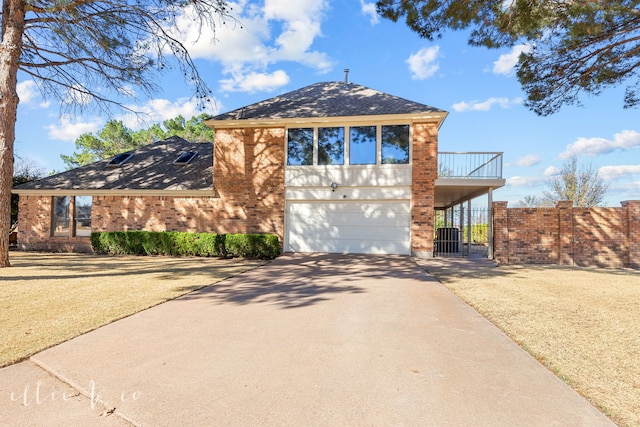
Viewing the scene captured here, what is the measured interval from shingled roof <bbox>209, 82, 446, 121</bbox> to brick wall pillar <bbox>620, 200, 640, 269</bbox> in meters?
6.78

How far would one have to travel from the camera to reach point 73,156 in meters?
42.6

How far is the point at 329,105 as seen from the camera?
1318 cm

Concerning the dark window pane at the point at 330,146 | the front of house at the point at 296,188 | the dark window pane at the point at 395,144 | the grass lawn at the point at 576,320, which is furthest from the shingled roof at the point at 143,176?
the grass lawn at the point at 576,320

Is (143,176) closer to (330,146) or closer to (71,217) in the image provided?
(71,217)

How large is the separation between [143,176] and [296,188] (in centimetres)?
720

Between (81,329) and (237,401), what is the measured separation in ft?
9.07

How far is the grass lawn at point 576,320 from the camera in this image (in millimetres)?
2857

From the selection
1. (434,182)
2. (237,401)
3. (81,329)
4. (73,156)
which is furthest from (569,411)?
(73,156)

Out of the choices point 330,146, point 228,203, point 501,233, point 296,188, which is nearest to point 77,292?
point 228,203

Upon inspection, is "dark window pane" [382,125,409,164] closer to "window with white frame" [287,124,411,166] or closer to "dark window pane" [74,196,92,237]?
"window with white frame" [287,124,411,166]

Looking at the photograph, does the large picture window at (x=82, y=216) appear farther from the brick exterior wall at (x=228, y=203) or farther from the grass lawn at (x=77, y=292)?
the grass lawn at (x=77, y=292)

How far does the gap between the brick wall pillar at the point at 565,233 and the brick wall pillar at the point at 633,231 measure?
1.71 meters

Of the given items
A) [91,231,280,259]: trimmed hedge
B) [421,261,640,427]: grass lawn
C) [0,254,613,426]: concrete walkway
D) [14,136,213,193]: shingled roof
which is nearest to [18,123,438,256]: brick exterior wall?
[14,136,213,193]: shingled roof

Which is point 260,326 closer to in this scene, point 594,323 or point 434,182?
point 594,323
